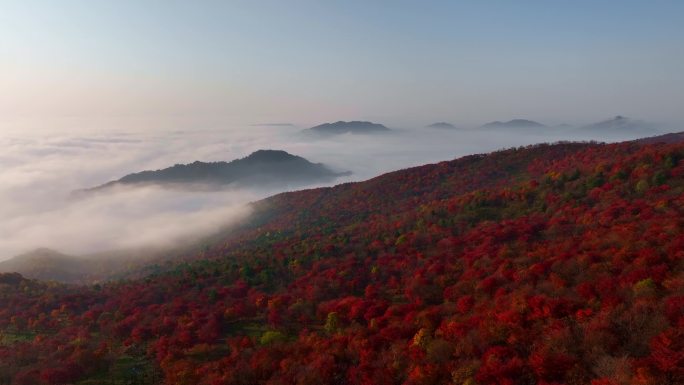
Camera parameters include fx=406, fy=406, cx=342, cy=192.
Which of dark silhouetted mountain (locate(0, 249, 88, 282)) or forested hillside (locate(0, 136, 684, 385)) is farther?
dark silhouetted mountain (locate(0, 249, 88, 282))

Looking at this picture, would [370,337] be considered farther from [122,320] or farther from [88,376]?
[122,320]

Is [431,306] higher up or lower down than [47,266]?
higher up

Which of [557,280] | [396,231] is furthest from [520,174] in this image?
[557,280]

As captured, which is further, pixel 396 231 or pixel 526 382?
pixel 396 231

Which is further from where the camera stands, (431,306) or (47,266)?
(47,266)

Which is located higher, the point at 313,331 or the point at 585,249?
the point at 585,249

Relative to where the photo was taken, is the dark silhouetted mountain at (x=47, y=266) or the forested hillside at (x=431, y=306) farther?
the dark silhouetted mountain at (x=47, y=266)

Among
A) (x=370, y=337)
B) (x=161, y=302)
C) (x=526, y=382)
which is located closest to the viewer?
(x=526, y=382)

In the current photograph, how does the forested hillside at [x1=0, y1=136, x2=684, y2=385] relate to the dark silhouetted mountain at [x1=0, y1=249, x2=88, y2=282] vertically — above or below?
above
